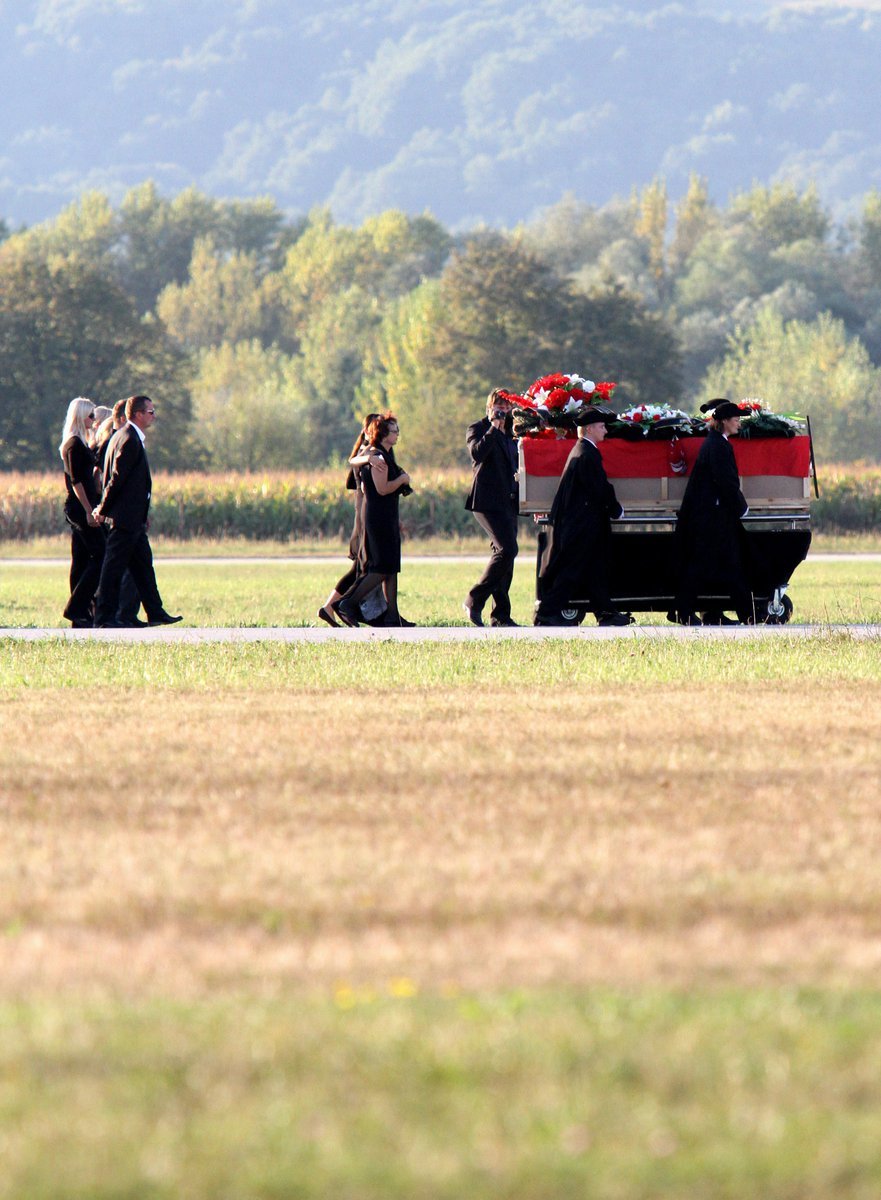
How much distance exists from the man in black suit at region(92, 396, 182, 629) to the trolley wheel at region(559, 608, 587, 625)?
11.3 ft

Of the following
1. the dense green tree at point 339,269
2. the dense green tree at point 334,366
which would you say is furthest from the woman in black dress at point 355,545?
the dense green tree at point 339,269

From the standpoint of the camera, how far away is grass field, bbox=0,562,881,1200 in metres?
4.07

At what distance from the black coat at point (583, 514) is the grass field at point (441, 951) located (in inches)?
197

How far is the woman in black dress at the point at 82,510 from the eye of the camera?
1673 centimetres

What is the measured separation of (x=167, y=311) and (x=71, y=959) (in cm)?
12363

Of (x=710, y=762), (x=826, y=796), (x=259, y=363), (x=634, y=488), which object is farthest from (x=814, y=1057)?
(x=259, y=363)

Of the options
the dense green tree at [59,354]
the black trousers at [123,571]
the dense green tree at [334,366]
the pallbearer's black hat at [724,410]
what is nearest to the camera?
the pallbearer's black hat at [724,410]

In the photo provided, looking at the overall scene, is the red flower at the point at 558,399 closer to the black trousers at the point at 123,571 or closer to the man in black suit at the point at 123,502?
the man in black suit at the point at 123,502

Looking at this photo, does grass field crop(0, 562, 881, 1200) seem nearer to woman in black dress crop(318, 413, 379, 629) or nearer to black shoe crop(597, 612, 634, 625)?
black shoe crop(597, 612, 634, 625)

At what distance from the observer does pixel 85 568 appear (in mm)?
17453

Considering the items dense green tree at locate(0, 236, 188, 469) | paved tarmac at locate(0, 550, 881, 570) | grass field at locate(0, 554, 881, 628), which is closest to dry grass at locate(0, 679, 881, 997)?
grass field at locate(0, 554, 881, 628)

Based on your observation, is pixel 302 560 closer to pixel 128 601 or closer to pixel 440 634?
pixel 128 601

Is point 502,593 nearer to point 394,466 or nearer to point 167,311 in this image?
point 394,466

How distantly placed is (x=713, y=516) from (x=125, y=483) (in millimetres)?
4750
